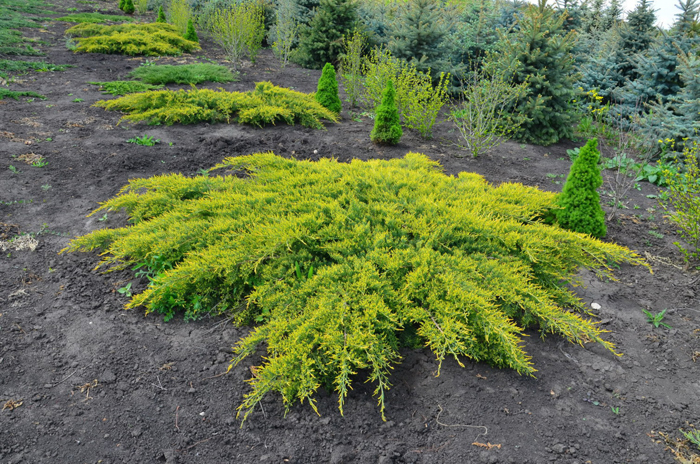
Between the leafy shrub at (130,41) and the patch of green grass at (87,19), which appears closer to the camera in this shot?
the leafy shrub at (130,41)

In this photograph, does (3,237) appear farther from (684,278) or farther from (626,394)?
(684,278)

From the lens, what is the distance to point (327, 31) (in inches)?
455

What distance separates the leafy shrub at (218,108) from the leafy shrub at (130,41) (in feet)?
19.1

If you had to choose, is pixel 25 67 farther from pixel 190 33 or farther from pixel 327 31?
pixel 327 31

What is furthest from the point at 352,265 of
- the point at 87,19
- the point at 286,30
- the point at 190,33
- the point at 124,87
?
the point at 87,19

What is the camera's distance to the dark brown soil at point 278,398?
231cm

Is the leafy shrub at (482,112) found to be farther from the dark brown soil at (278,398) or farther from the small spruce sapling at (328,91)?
the dark brown soil at (278,398)

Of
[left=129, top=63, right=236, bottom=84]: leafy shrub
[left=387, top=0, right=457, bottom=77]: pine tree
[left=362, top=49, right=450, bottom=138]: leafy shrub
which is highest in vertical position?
[left=387, top=0, right=457, bottom=77]: pine tree

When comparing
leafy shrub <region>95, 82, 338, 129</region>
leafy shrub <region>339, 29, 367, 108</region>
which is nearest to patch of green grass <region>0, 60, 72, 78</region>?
leafy shrub <region>95, 82, 338, 129</region>

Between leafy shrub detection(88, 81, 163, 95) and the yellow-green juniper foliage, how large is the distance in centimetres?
543

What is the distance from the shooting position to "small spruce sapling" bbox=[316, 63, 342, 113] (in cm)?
790

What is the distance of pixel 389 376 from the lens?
2.78m

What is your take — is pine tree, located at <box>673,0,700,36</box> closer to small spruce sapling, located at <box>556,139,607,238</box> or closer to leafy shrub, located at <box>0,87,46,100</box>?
small spruce sapling, located at <box>556,139,607,238</box>

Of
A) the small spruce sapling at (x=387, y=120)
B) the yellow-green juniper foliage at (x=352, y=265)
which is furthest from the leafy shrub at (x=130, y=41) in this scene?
the yellow-green juniper foliage at (x=352, y=265)
